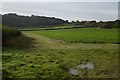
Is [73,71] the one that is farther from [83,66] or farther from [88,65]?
[88,65]

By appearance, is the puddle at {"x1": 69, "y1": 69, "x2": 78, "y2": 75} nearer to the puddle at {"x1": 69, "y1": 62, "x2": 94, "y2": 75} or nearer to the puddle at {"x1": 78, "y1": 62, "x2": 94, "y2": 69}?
the puddle at {"x1": 69, "y1": 62, "x2": 94, "y2": 75}

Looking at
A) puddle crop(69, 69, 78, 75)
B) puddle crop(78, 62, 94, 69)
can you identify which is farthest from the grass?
puddle crop(69, 69, 78, 75)

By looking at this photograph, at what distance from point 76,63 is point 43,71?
4.83 m

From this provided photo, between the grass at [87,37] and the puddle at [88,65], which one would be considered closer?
the puddle at [88,65]

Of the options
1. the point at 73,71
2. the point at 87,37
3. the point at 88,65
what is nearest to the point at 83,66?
the point at 88,65

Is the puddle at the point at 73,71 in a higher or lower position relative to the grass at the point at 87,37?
lower

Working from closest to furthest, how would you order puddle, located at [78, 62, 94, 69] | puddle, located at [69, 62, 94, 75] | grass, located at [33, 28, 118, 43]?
1. puddle, located at [69, 62, 94, 75]
2. puddle, located at [78, 62, 94, 69]
3. grass, located at [33, 28, 118, 43]

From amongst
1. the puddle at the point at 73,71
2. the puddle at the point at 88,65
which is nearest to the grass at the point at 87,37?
the puddle at the point at 88,65

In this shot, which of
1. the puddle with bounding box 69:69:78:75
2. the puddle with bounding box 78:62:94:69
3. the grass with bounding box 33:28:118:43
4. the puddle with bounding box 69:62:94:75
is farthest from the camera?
the grass with bounding box 33:28:118:43

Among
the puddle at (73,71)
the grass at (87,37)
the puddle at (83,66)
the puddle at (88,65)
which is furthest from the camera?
the grass at (87,37)

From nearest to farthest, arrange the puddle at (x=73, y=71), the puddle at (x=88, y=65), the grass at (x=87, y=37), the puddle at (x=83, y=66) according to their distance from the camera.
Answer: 1. the puddle at (x=73, y=71)
2. the puddle at (x=83, y=66)
3. the puddle at (x=88, y=65)
4. the grass at (x=87, y=37)

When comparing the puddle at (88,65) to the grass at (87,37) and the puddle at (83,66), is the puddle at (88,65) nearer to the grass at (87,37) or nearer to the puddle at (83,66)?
the puddle at (83,66)

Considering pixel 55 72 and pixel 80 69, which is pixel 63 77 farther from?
pixel 80 69

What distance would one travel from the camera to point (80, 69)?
646 inches
